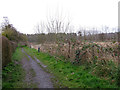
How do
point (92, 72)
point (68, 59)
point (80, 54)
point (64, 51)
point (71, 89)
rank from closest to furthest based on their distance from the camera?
point (71, 89)
point (92, 72)
point (80, 54)
point (68, 59)
point (64, 51)

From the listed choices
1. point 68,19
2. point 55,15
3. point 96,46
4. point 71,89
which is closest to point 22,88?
point 71,89

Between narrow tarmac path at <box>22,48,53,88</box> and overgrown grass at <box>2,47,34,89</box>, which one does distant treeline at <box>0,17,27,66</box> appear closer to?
overgrown grass at <box>2,47,34,89</box>

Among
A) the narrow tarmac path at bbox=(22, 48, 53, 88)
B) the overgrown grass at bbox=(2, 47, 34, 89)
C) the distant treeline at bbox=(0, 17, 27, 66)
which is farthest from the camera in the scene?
the distant treeline at bbox=(0, 17, 27, 66)

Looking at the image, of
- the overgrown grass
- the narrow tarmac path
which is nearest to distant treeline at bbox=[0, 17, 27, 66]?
the overgrown grass

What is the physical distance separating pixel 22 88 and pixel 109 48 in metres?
6.35

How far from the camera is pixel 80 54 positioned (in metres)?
9.39

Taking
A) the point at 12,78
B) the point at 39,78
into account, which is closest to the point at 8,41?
the point at 12,78

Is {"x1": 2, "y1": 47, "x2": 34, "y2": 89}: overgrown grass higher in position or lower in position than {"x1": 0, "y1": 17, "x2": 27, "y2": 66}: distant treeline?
lower

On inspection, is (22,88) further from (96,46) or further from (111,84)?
(96,46)

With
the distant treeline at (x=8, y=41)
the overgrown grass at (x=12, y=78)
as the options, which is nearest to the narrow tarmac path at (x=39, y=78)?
the overgrown grass at (x=12, y=78)

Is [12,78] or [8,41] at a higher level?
[8,41]

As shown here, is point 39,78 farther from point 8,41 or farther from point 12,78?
point 8,41

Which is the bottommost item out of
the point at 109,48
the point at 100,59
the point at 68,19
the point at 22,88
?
the point at 22,88

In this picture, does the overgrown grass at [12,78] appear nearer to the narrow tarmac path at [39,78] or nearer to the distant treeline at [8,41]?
the narrow tarmac path at [39,78]
